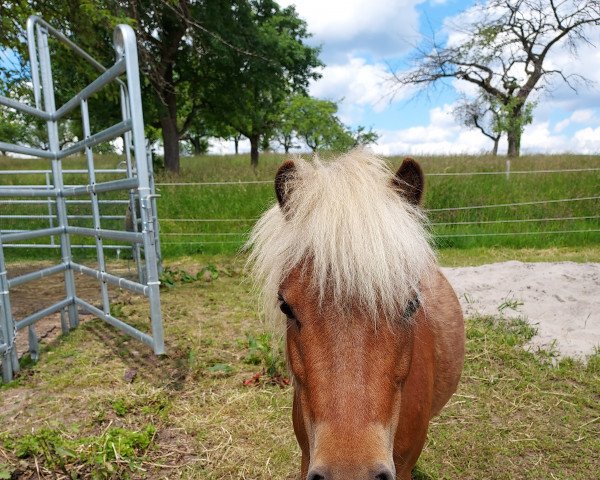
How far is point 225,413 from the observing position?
10.0 feet

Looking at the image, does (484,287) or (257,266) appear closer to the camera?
(257,266)

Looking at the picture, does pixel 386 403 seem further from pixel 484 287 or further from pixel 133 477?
pixel 484 287

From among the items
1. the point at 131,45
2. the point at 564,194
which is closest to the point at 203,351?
the point at 131,45

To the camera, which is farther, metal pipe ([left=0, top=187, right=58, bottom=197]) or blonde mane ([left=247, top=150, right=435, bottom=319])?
metal pipe ([left=0, top=187, right=58, bottom=197])

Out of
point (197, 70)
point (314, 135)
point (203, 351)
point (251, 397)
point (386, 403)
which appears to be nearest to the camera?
point (386, 403)

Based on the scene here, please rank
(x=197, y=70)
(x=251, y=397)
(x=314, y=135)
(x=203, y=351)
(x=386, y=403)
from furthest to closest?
(x=314, y=135) < (x=197, y=70) < (x=203, y=351) < (x=251, y=397) < (x=386, y=403)

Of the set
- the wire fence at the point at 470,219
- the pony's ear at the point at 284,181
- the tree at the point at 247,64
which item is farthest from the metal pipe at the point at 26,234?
the tree at the point at 247,64

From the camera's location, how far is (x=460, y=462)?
2.61m

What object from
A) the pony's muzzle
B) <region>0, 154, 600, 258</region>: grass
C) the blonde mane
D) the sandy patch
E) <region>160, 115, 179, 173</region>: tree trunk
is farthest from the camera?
<region>160, 115, 179, 173</region>: tree trunk

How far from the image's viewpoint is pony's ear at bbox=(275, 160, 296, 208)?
5.46ft

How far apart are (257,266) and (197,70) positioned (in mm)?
15825

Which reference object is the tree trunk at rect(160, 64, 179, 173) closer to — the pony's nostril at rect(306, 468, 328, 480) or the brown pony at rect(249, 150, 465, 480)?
the brown pony at rect(249, 150, 465, 480)

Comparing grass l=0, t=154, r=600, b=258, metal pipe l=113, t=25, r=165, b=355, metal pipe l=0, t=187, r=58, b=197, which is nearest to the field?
metal pipe l=113, t=25, r=165, b=355

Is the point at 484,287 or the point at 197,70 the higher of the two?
the point at 197,70
